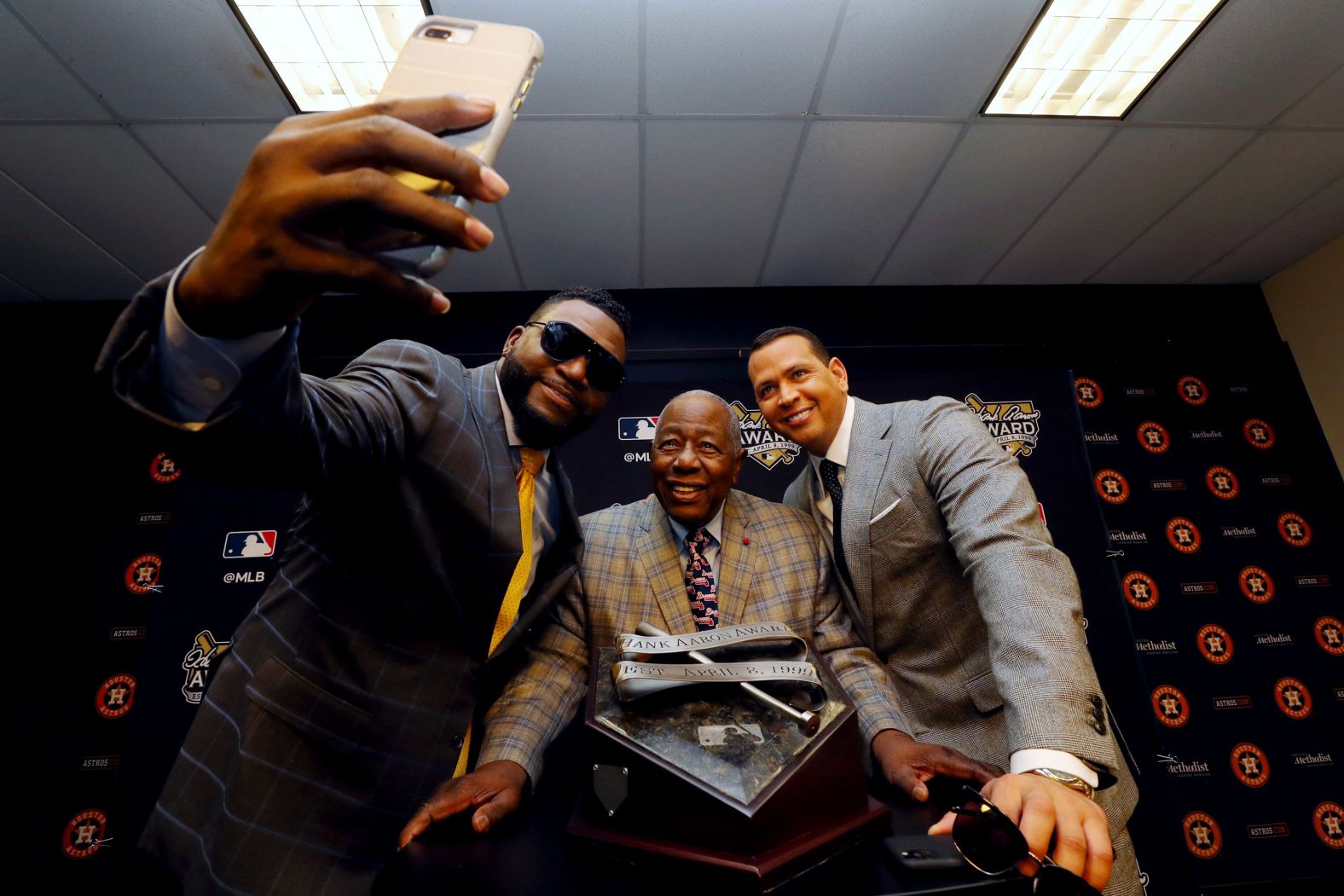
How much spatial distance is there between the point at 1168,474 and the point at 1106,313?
4.29ft

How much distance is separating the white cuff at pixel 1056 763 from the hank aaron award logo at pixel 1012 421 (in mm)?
2790

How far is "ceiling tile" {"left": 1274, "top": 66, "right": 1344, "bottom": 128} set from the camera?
2.76 m

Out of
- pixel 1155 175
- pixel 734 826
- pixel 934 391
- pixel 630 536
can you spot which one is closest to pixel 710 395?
pixel 630 536

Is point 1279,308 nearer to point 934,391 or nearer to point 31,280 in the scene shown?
point 934,391

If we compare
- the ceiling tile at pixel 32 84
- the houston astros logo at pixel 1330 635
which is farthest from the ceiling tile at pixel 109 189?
the houston astros logo at pixel 1330 635

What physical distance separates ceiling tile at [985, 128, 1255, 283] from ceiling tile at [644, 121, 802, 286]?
1.81m

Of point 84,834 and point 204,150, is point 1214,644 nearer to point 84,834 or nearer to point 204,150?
point 204,150

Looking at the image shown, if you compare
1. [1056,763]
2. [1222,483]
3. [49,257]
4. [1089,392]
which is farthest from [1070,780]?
[49,257]

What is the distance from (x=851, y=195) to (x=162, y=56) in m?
3.31

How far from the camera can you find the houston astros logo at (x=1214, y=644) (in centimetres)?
364

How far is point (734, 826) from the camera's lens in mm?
684

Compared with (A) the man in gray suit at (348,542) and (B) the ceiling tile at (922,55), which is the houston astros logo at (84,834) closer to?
(A) the man in gray suit at (348,542)

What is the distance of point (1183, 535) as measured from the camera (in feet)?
12.8

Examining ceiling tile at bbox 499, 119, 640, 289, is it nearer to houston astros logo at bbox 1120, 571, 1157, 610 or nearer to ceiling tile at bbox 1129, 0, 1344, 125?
ceiling tile at bbox 1129, 0, 1344, 125
